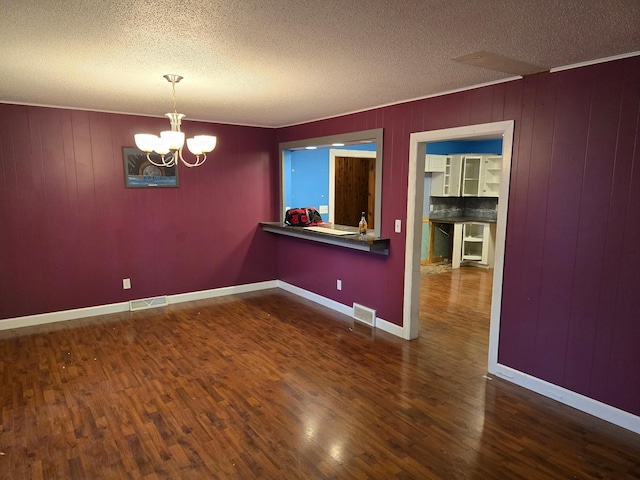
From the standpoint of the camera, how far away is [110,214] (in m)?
4.75

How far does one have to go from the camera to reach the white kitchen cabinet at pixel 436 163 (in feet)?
23.3

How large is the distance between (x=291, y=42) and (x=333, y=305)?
3.45 meters

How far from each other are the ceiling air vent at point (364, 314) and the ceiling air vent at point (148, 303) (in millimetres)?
2438

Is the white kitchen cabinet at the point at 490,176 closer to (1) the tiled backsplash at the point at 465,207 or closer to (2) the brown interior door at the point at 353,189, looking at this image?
(1) the tiled backsplash at the point at 465,207

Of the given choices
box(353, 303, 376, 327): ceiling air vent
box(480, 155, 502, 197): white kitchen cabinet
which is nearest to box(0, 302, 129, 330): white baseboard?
box(353, 303, 376, 327): ceiling air vent

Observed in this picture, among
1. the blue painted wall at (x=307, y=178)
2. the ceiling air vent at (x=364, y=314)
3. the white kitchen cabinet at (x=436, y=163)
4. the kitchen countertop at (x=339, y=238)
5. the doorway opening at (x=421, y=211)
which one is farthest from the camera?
the white kitchen cabinet at (x=436, y=163)

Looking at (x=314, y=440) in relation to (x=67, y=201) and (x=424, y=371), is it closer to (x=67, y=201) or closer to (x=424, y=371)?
(x=424, y=371)

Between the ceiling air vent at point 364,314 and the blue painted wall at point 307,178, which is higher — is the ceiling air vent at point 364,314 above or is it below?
below

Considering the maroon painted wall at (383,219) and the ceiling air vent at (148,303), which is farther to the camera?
the ceiling air vent at (148,303)

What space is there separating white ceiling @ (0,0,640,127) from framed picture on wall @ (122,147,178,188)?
126 centimetres

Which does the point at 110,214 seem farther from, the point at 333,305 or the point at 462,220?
the point at 462,220

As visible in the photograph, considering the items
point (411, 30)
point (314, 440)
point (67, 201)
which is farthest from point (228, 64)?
point (67, 201)

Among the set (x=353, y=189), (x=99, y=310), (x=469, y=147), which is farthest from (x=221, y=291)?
(x=469, y=147)

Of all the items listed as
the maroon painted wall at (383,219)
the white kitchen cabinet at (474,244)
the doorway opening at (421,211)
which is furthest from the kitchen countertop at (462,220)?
the doorway opening at (421,211)
